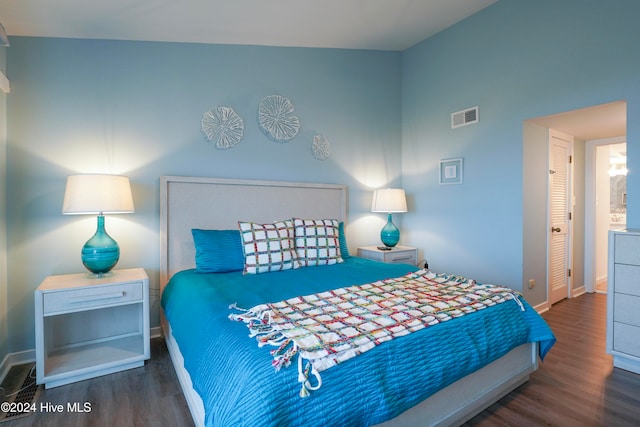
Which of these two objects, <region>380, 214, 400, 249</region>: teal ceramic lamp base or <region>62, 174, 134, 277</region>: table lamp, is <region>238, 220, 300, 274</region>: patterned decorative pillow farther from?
<region>380, 214, 400, 249</region>: teal ceramic lamp base

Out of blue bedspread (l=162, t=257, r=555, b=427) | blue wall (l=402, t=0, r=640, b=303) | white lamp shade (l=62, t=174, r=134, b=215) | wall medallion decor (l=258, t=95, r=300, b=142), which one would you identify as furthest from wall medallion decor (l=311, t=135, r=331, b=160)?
white lamp shade (l=62, t=174, r=134, b=215)

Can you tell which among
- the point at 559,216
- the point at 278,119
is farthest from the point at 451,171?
the point at 278,119

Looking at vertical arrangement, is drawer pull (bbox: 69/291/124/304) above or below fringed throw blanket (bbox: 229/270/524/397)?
below

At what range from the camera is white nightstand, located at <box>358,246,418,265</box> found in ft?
11.5

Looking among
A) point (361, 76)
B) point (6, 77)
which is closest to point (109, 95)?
point (6, 77)

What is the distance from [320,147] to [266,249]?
4.97ft

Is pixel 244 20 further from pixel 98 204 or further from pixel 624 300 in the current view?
pixel 624 300

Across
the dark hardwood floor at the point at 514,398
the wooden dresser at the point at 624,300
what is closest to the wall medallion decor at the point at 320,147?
the dark hardwood floor at the point at 514,398

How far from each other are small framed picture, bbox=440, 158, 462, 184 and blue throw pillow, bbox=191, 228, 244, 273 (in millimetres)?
2482

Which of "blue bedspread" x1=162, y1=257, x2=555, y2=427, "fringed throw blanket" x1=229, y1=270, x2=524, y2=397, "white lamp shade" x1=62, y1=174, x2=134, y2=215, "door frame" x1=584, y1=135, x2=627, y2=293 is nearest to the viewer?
"blue bedspread" x1=162, y1=257, x2=555, y2=427

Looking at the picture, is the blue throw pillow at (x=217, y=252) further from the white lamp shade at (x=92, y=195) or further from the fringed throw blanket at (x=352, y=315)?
the fringed throw blanket at (x=352, y=315)

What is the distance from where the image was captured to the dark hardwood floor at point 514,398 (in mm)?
1729

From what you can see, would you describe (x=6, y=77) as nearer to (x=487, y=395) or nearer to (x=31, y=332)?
(x=31, y=332)

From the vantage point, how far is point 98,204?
7.16 feet
